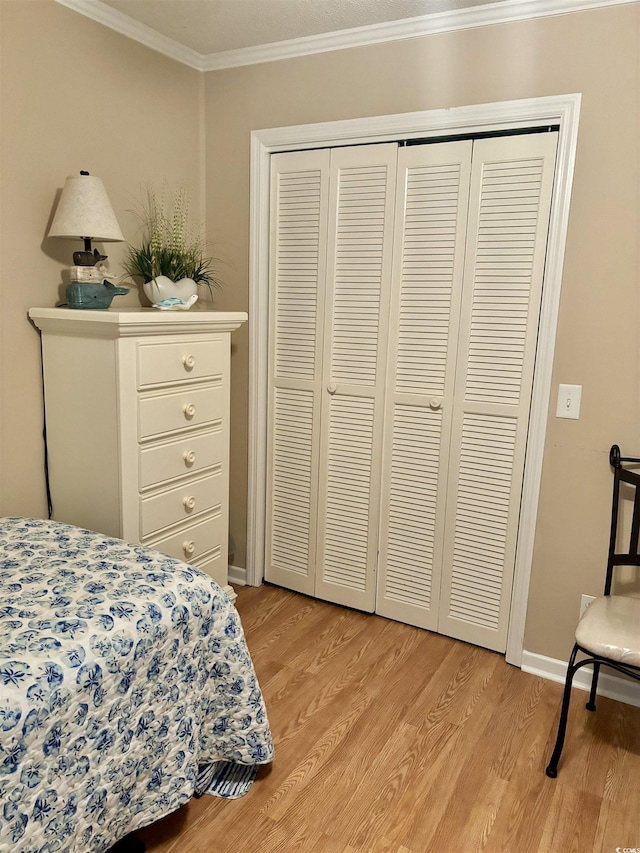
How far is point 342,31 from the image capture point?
8.17 feet

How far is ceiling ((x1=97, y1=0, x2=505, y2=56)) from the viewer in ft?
7.45

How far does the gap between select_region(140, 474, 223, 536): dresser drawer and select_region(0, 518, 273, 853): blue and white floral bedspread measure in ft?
1.00

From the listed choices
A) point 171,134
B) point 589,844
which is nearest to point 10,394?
point 171,134

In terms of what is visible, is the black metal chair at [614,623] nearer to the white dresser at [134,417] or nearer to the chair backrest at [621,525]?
the chair backrest at [621,525]

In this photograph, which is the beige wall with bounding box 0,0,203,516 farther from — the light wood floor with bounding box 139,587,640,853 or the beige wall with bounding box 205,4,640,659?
the light wood floor with bounding box 139,587,640,853

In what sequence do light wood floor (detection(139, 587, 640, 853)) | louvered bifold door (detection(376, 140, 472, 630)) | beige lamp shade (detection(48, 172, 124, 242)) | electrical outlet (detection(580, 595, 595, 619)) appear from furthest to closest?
louvered bifold door (detection(376, 140, 472, 630))
electrical outlet (detection(580, 595, 595, 619))
beige lamp shade (detection(48, 172, 124, 242))
light wood floor (detection(139, 587, 640, 853))

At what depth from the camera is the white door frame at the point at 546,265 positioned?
221 centimetres

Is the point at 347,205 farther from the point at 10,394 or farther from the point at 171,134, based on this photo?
the point at 10,394

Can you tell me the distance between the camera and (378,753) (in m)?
2.04

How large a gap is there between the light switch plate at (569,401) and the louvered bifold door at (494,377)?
0.41 feet

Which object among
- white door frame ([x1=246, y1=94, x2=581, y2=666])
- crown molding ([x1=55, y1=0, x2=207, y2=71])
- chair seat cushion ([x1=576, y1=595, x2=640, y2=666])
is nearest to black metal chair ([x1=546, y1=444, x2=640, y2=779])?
chair seat cushion ([x1=576, y1=595, x2=640, y2=666])

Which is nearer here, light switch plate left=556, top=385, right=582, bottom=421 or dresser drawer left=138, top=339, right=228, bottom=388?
dresser drawer left=138, top=339, right=228, bottom=388

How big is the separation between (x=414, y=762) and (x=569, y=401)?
1.35 m

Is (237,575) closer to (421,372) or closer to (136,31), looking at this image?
(421,372)
